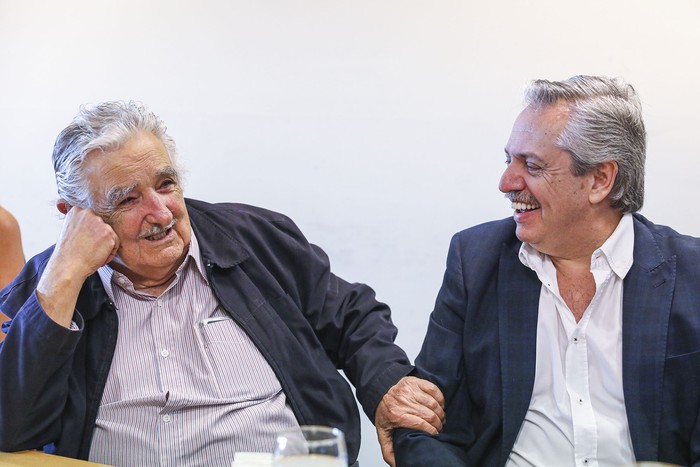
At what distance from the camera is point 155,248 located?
7.41 ft

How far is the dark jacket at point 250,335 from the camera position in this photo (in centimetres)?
204

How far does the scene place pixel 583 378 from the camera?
1983mm

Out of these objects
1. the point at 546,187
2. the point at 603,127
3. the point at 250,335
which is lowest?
the point at 250,335

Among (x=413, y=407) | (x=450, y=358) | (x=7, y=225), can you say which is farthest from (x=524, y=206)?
(x=7, y=225)

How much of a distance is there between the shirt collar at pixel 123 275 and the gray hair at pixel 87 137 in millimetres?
189

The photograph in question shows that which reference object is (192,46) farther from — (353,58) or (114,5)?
(353,58)

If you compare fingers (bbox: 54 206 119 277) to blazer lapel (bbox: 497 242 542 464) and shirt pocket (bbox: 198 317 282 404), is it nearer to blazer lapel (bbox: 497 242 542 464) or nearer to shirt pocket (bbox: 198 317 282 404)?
shirt pocket (bbox: 198 317 282 404)

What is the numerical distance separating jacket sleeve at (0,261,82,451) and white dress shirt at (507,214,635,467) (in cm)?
111

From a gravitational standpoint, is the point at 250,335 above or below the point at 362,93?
below

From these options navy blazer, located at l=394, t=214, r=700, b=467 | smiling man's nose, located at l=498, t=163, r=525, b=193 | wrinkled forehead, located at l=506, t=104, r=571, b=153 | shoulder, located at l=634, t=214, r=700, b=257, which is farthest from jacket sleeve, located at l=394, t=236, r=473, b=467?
shoulder, located at l=634, t=214, r=700, b=257

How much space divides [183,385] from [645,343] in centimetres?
114

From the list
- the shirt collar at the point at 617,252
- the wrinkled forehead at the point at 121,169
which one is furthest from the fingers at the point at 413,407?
the wrinkled forehead at the point at 121,169

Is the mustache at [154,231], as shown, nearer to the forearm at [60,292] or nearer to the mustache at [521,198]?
the forearm at [60,292]

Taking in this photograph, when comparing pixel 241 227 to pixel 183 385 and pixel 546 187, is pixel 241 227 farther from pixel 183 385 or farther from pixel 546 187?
pixel 546 187
